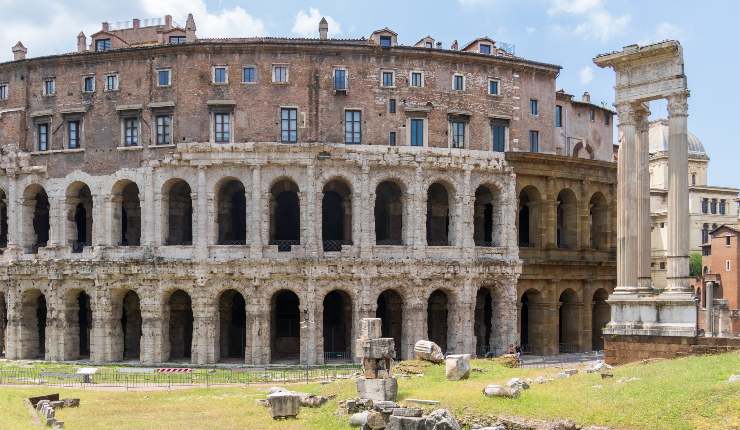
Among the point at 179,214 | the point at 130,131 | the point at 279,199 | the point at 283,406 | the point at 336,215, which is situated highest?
the point at 130,131

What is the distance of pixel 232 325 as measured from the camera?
155 feet

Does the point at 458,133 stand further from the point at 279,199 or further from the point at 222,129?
the point at 222,129

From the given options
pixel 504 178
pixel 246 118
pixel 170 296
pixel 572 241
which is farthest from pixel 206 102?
pixel 572 241

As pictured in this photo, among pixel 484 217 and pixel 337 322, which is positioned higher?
pixel 484 217

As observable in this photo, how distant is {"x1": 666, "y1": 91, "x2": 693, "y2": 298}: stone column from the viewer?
100ft

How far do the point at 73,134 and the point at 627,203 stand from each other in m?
29.9

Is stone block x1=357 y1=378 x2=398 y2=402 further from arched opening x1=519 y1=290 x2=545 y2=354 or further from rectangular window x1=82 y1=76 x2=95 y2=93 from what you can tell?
rectangular window x1=82 y1=76 x2=95 y2=93

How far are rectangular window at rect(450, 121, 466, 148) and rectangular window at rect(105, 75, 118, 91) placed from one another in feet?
59.5

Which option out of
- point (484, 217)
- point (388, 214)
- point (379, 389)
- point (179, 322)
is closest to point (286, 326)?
point (179, 322)

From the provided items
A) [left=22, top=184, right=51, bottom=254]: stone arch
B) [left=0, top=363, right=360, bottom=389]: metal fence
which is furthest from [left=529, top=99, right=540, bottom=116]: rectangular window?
[left=22, top=184, right=51, bottom=254]: stone arch

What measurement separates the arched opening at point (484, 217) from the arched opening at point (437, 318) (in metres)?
3.78

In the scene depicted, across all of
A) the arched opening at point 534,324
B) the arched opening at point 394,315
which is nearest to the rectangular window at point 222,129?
the arched opening at point 394,315

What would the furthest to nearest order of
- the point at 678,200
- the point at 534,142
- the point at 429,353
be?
the point at 534,142, the point at 429,353, the point at 678,200

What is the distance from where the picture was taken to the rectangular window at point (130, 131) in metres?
45.4
